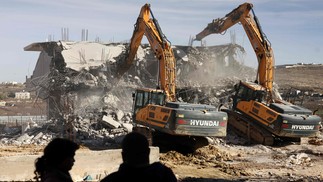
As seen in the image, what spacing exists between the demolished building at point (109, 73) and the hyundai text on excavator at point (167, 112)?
485cm


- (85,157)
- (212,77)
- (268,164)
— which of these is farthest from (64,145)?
(212,77)

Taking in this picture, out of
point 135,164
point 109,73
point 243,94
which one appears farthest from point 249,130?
point 135,164

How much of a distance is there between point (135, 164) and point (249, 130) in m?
16.2

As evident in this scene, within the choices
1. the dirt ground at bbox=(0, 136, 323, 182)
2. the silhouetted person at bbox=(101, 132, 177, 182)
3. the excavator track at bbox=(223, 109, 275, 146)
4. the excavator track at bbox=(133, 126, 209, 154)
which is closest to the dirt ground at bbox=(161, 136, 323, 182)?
the dirt ground at bbox=(0, 136, 323, 182)

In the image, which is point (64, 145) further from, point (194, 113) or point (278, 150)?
point (278, 150)

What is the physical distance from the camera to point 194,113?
1516 centimetres

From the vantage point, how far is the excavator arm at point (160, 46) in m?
17.5

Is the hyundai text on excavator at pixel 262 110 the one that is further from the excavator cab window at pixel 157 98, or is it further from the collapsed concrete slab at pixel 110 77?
the collapsed concrete slab at pixel 110 77

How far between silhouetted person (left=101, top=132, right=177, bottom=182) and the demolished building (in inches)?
673

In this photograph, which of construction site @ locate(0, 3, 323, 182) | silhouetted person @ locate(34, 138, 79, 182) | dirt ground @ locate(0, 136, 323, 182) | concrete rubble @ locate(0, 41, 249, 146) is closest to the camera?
silhouetted person @ locate(34, 138, 79, 182)

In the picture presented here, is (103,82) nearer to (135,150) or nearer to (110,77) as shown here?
(110,77)

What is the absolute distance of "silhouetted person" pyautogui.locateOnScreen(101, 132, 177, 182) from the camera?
3832 millimetres

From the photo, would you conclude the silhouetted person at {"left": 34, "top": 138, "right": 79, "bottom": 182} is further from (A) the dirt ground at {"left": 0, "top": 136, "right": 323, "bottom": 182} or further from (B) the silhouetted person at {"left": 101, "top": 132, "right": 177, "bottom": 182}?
(A) the dirt ground at {"left": 0, "top": 136, "right": 323, "bottom": 182}

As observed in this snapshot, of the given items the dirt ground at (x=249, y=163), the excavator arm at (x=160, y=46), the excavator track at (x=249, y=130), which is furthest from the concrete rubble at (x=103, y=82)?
the excavator track at (x=249, y=130)
